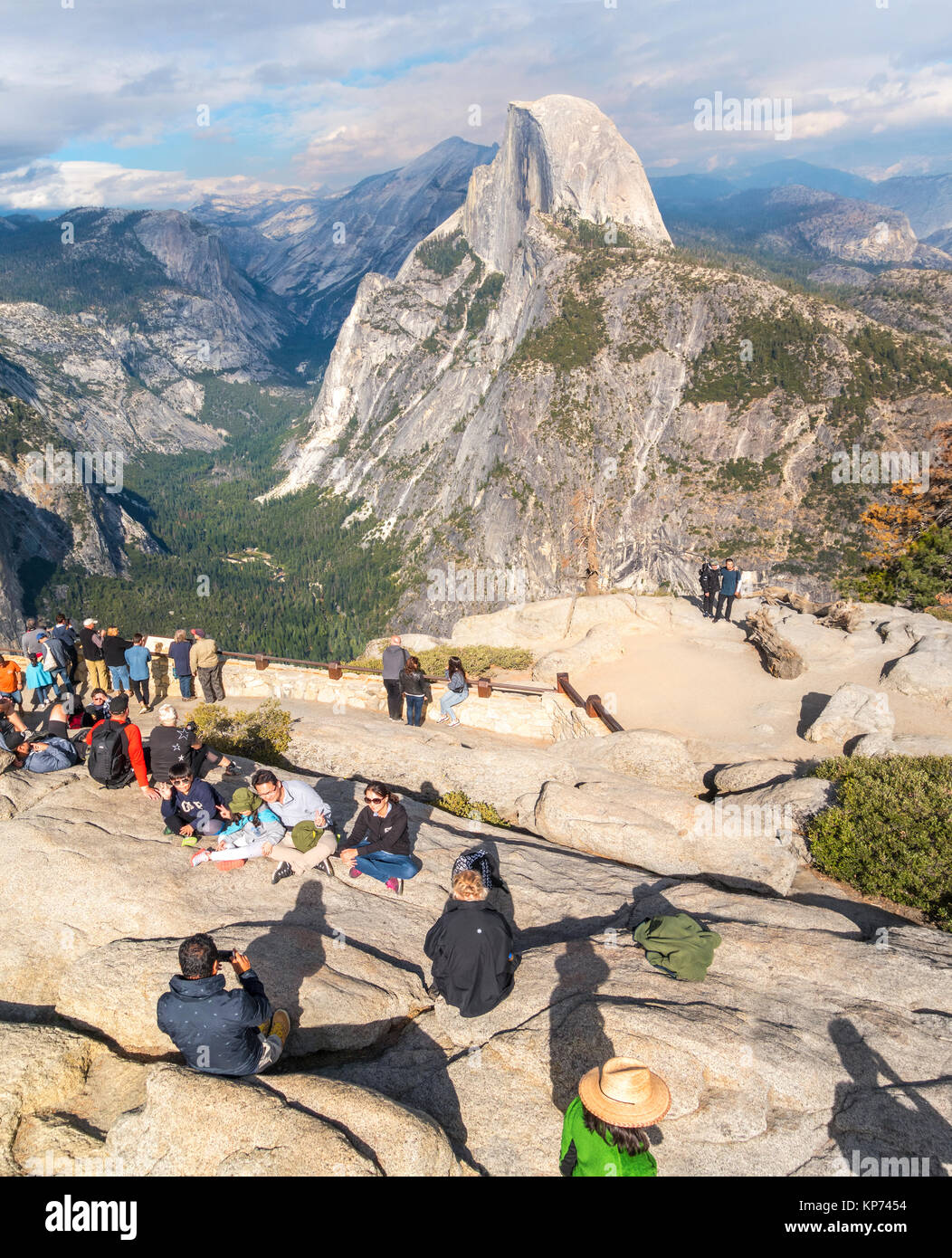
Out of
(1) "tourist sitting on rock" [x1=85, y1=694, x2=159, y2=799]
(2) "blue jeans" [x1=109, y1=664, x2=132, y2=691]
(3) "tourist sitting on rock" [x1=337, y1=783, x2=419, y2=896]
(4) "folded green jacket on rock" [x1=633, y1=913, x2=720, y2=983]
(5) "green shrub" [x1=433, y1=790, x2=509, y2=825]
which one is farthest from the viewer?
(2) "blue jeans" [x1=109, y1=664, x2=132, y2=691]

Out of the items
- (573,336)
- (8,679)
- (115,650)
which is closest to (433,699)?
(115,650)

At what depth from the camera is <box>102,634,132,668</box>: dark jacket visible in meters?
18.8

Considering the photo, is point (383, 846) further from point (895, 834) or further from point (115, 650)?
point (115, 650)

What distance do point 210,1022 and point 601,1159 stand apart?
374 cm

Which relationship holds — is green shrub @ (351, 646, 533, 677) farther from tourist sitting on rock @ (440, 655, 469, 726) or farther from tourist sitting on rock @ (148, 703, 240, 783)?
tourist sitting on rock @ (148, 703, 240, 783)

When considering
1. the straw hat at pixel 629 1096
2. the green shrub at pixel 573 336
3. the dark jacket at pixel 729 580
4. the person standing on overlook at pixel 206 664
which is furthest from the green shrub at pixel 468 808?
the green shrub at pixel 573 336

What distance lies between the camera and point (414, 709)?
1903 cm

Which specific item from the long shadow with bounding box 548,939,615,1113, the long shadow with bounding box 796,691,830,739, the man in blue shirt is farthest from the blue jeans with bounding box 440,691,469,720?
the man in blue shirt

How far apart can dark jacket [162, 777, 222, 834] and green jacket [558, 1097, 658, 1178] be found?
25.0 feet

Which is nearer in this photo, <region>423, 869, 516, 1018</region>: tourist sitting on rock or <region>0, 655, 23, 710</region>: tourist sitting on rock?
<region>423, 869, 516, 1018</region>: tourist sitting on rock

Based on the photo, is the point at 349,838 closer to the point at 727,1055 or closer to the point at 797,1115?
the point at 727,1055

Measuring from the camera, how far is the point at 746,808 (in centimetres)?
1375

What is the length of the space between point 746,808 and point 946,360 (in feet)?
464
